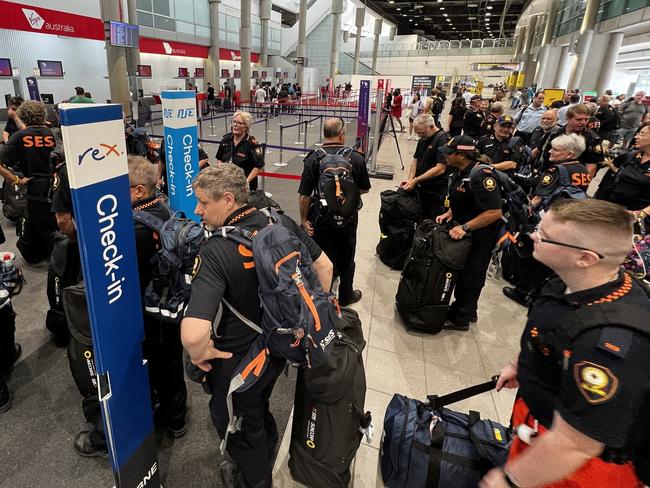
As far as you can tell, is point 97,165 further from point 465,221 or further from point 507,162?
point 507,162

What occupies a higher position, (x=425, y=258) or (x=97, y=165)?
(x=97, y=165)

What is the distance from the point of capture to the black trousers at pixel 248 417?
1816 millimetres

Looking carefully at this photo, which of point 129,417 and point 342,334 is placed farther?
point 342,334

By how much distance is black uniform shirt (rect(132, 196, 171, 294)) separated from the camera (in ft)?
6.54

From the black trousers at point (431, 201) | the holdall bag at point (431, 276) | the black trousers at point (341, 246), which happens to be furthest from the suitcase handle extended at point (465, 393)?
the black trousers at point (431, 201)

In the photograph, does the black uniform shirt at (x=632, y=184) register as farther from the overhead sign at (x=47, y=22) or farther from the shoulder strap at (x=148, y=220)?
the overhead sign at (x=47, y=22)

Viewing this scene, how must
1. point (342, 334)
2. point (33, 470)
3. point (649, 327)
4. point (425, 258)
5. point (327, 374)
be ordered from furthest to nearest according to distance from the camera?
1. point (425, 258)
2. point (33, 470)
3. point (342, 334)
4. point (327, 374)
5. point (649, 327)

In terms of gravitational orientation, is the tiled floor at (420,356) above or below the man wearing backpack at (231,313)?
below

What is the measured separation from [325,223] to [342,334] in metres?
1.60

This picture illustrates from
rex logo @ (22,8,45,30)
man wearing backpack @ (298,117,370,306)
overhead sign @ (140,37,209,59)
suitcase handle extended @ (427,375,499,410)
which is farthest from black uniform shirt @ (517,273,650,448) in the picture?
overhead sign @ (140,37,209,59)

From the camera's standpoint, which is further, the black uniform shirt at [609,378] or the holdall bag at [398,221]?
the holdall bag at [398,221]

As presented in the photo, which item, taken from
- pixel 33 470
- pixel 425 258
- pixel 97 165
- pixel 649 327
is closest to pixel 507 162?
pixel 425 258

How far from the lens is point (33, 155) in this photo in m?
4.02

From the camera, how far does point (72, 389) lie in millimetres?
2787
